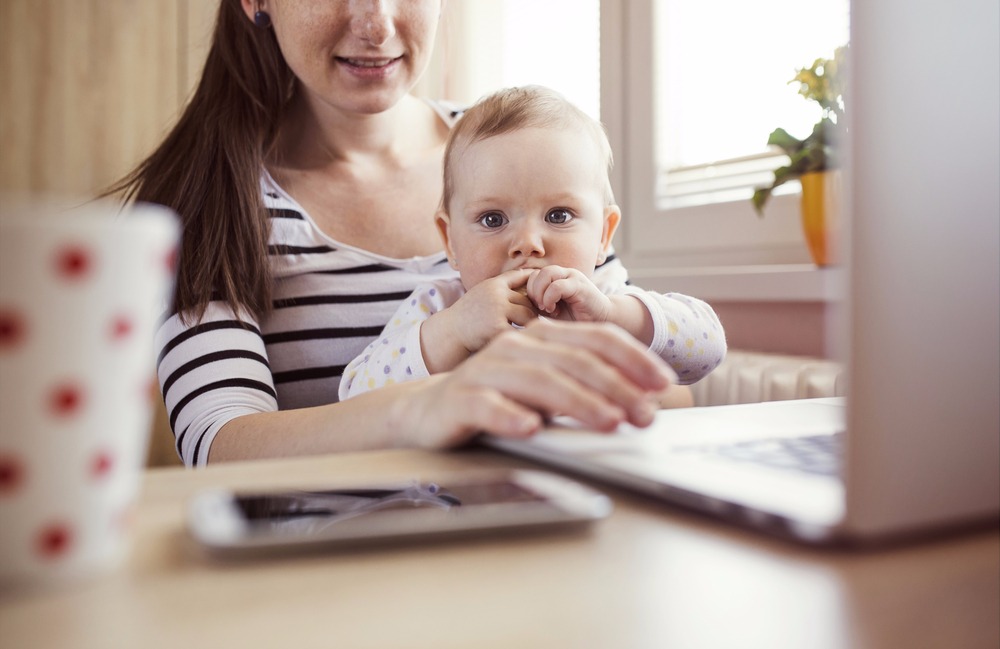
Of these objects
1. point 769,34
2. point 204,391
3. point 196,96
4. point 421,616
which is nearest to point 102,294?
point 421,616

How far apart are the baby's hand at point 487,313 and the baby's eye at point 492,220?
0.19 m

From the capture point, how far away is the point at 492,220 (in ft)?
3.72

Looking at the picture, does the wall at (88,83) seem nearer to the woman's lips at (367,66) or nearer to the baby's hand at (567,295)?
the woman's lips at (367,66)

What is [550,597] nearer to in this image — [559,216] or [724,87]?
[559,216]

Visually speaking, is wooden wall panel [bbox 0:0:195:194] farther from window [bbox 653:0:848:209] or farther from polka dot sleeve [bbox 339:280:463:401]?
polka dot sleeve [bbox 339:280:463:401]

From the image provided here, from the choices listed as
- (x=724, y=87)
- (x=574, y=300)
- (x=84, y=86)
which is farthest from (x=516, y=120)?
(x=84, y=86)

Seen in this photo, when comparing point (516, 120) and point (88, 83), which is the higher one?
point (88, 83)

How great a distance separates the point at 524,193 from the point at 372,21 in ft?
1.17

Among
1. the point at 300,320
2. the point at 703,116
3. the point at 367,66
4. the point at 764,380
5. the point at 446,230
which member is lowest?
the point at 764,380

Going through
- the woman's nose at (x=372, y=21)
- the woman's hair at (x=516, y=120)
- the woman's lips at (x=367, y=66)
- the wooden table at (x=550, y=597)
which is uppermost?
the woman's nose at (x=372, y=21)

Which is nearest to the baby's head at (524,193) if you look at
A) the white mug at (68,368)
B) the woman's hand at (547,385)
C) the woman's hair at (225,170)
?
the woman's hair at (225,170)

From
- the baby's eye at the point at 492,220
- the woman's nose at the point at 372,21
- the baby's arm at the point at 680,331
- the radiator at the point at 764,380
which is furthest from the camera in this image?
the radiator at the point at 764,380

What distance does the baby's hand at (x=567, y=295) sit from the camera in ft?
3.03

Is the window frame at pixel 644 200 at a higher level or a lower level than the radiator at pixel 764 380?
higher
